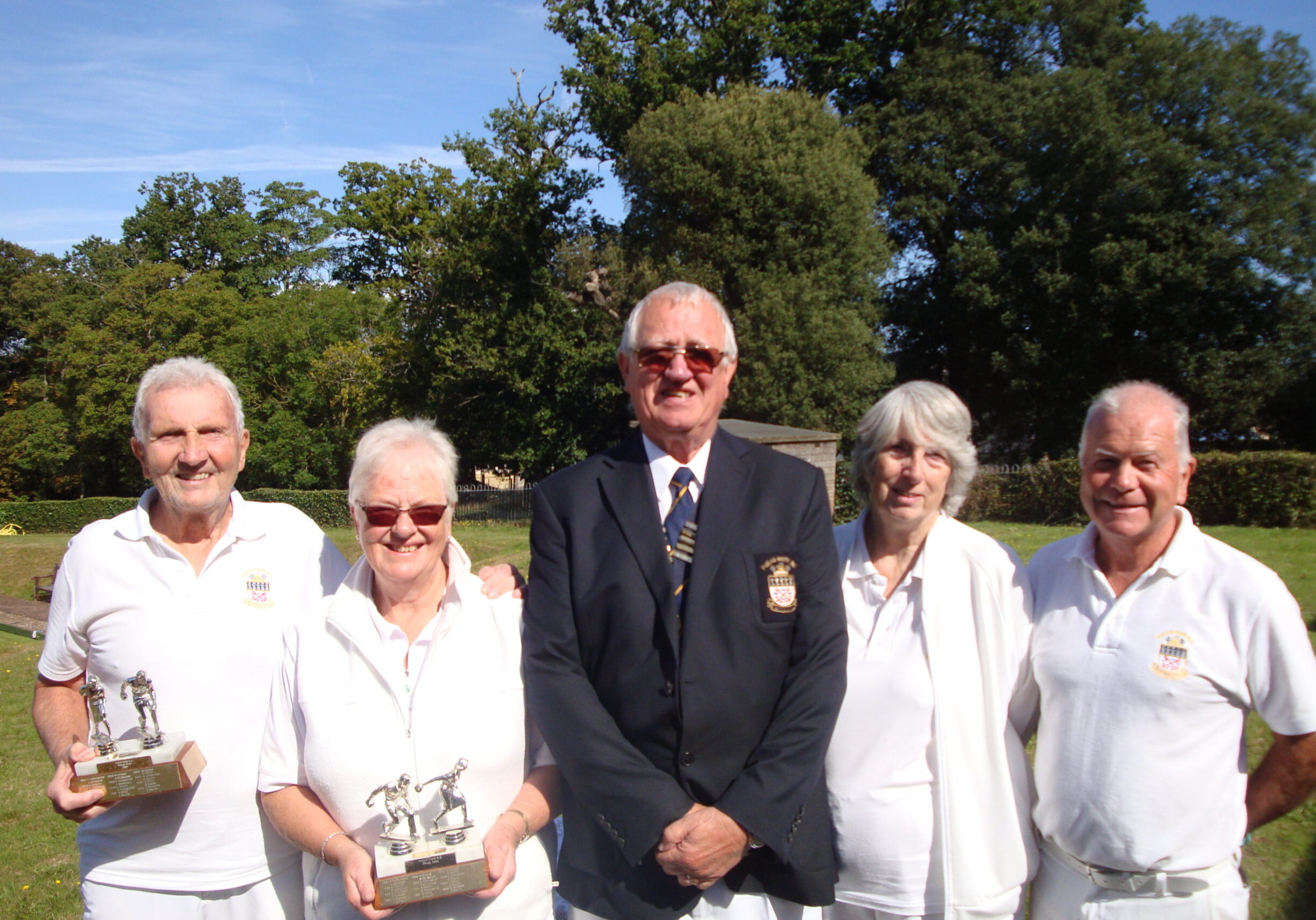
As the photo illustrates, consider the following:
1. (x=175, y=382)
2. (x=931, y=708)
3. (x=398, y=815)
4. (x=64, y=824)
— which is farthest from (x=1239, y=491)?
(x=175, y=382)

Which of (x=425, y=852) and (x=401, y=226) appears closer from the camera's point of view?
(x=425, y=852)

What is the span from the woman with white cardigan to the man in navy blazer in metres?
0.18

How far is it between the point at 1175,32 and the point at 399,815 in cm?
2727

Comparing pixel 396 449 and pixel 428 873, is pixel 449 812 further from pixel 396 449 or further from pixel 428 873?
pixel 396 449

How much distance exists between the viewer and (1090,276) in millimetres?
23641

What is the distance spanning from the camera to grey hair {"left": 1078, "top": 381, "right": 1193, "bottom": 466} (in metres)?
2.80

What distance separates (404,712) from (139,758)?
753 millimetres

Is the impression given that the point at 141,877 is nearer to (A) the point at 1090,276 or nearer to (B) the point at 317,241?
(A) the point at 1090,276

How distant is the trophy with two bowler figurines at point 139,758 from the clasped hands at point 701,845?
138cm

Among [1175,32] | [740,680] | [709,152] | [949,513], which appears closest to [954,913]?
[740,680]

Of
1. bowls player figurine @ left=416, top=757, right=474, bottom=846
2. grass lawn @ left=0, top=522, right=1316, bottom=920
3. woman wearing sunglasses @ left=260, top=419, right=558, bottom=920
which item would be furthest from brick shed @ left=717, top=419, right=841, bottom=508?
bowls player figurine @ left=416, top=757, right=474, bottom=846

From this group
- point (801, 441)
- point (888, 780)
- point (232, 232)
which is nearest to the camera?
point (888, 780)

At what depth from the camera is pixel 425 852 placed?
7.69 feet

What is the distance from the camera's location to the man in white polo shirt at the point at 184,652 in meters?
→ 2.84
